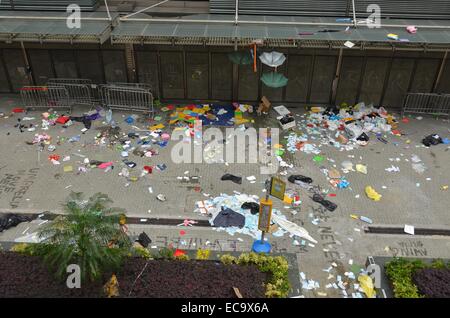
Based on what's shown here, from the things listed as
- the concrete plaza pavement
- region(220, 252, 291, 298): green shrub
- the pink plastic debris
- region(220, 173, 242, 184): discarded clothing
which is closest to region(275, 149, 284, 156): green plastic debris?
the concrete plaza pavement

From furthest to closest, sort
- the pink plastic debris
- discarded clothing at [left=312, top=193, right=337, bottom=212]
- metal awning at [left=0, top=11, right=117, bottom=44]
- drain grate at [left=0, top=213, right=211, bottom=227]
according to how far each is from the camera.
A: metal awning at [left=0, top=11, right=117, bottom=44]
the pink plastic debris
discarded clothing at [left=312, top=193, right=337, bottom=212]
drain grate at [left=0, top=213, right=211, bottom=227]

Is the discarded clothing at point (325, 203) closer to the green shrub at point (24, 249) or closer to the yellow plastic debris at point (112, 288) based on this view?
the yellow plastic debris at point (112, 288)

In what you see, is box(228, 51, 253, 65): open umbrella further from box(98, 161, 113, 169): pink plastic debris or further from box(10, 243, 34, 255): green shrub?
box(10, 243, 34, 255): green shrub

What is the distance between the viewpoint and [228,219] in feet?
30.2

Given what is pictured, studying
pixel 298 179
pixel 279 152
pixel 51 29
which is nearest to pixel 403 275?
pixel 298 179

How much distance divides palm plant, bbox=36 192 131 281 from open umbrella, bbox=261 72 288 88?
7104 mm

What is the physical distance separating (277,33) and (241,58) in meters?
1.51

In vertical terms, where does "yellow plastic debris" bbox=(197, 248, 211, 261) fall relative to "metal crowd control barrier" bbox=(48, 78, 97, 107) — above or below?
below

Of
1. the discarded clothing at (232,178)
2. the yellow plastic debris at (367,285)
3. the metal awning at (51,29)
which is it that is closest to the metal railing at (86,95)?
the metal awning at (51,29)

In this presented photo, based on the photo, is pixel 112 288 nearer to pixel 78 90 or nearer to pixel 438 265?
pixel 438 265

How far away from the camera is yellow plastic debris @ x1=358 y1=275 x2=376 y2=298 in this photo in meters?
7.59

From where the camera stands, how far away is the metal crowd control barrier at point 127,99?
1334 centimetres
